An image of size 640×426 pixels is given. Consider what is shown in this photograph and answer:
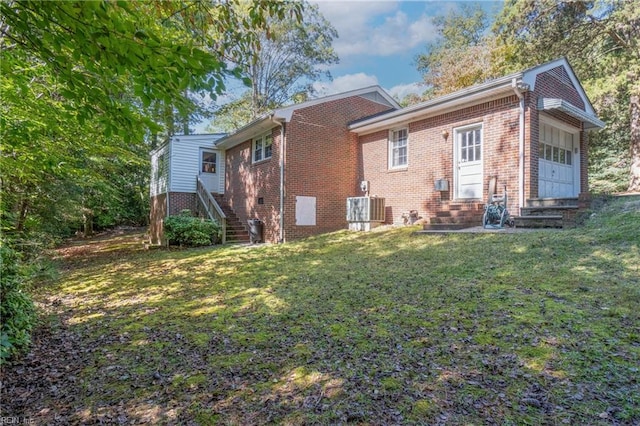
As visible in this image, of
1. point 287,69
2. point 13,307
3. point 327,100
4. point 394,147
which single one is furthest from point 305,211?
point 287,69

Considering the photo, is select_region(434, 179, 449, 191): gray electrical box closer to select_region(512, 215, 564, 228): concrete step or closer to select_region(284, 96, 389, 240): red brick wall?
select_region(512, 215, 564, 228): concrete step

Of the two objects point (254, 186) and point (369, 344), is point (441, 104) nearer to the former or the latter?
point (254, 186)

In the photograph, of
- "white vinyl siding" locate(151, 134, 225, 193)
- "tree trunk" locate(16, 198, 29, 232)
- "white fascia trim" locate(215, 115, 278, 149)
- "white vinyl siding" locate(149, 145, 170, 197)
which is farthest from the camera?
"white vinyl siding" locate(149, 145, 170, 197)

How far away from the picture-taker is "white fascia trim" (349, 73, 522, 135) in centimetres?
873

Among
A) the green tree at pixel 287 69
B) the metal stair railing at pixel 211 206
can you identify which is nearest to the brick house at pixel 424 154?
the metal stair railing at pixel 211 206

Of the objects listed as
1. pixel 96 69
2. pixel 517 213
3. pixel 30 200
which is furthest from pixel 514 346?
pixel 30 200

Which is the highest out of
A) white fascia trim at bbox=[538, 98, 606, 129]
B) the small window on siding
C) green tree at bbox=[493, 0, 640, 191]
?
green tree at bbox=[493, 0, 640, 191]

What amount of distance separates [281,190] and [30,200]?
6495 millimetres

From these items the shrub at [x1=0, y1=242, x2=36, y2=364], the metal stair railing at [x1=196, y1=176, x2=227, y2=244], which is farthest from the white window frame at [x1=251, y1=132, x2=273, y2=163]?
the shrub at [x1=0, y1=242, x2=36, y2=364]

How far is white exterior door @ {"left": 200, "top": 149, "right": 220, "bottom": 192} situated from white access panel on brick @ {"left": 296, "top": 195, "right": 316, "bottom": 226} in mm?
6061

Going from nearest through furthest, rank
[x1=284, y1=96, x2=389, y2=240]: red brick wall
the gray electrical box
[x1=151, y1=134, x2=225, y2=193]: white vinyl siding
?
1. the gray electrical box
2. [x1=284, y1=96, x2=389, y2=240]: red brick wall
3. [x1=151, y1=134, x2=225, y2=193]: white vinyl siding

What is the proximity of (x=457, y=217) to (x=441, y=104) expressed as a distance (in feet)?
10.6

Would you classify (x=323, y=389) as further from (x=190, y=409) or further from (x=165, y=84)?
(x=165, y=84)

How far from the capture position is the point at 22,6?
2281 mm
